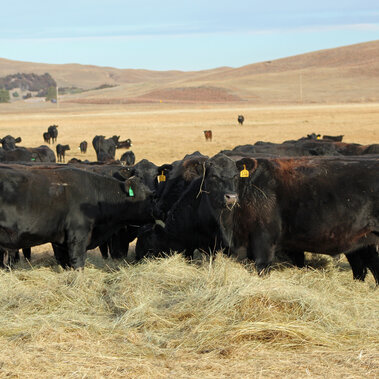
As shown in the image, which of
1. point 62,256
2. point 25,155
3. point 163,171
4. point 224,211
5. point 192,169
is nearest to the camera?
point 224,211

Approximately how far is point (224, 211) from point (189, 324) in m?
1.61

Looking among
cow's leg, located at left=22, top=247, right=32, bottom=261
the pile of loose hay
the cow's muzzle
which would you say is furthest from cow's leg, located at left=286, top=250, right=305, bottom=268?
cow's leg, located at left=22, top=247, right=32, bottom=261

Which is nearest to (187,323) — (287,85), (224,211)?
(224,211)

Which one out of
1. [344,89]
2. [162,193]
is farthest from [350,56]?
[162,193]

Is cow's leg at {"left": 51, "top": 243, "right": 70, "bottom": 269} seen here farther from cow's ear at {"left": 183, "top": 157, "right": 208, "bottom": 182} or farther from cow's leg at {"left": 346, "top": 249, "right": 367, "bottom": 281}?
cow's leg at {"left": 346, "top": 249, "right": 367, "bottom": 281}

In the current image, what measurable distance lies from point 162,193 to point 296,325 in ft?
11.2

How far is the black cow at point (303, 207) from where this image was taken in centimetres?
558

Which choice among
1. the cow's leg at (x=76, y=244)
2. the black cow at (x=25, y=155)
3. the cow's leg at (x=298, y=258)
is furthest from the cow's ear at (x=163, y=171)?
the black cow at (x=25, y=155)

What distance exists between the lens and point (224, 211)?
19.3ft

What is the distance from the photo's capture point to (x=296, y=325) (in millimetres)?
4398

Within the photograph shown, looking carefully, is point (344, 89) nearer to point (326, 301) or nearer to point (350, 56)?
point (350, 56)

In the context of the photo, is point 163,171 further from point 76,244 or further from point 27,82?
point 27,82

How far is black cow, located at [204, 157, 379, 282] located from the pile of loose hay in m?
0.31

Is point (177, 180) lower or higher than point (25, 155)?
higher
